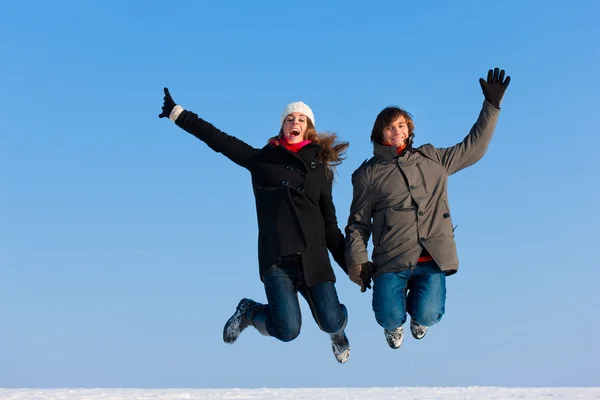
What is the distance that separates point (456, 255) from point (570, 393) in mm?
3685

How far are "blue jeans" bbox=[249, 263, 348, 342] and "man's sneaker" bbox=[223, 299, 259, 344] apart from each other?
51 cm

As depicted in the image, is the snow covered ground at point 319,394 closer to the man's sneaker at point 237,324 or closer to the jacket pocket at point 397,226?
the man's sneaker at point 237,324

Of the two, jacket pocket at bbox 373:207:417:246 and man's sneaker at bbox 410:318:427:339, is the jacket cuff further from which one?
man's sneaker at bbox 410:318:427:339

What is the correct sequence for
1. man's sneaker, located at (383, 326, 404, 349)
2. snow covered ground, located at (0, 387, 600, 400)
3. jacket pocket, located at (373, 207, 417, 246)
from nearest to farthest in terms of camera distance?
1. jacket pocket, located at (373, 207, 417, 246)
2. man's sneaker, located at (383, 326, 404, 349)
3. snow covered ground, located at (0, 387, 600, 400)

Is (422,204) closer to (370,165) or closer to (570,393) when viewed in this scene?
(370,165)

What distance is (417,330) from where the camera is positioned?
723 centimetres

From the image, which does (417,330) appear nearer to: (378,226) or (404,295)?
A: (404,295)

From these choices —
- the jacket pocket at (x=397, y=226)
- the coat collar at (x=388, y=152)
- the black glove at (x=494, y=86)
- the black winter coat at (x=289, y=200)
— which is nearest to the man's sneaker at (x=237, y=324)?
the black winter coat at (x=289, y=200)

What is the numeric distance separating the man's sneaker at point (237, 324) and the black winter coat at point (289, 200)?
2.40 ft

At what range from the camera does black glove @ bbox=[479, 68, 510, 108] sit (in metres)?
7.34

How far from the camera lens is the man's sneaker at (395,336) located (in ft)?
23.2

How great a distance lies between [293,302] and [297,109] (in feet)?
7.09

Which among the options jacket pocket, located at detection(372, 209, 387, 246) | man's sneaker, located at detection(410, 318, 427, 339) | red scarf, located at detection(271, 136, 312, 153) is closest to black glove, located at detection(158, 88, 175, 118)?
red scarf, located at detection(271, 136, 312, 153)

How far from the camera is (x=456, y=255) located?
22.8 feet
